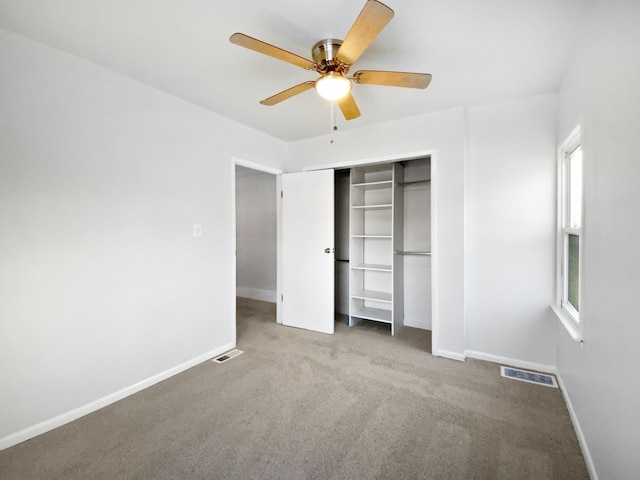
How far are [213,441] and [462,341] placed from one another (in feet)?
7.67

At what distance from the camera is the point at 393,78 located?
184 centimetres

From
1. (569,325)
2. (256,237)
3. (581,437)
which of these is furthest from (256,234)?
(581,437)

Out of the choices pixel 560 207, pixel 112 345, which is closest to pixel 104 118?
pixel 112 345

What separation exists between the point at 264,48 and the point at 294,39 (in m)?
0.43

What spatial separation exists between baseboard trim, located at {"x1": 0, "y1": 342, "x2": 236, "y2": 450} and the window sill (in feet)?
9.88

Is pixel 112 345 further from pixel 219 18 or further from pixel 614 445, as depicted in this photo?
pixel 614 445

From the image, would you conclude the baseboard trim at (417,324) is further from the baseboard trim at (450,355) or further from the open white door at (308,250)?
the open white door at (308,250)

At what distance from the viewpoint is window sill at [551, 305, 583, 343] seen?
Result: 1919 mm

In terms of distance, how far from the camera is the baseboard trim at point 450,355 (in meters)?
2.94

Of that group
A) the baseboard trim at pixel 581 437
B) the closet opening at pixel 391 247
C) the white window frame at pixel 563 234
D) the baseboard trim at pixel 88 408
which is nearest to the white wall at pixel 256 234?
the closet opening at pixel 391 247

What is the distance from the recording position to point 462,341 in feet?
9.68

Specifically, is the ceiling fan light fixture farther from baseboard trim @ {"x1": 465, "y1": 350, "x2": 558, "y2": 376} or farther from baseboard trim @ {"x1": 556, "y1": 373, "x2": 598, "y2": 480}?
baseboard trim @ {"x1": 465, "y1": 350, "x2": 558, "y2": 376}

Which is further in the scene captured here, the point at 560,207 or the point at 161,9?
the point at 560,207

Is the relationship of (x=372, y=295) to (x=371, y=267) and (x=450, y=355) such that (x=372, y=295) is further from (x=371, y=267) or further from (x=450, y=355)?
(x=450, y=355)
